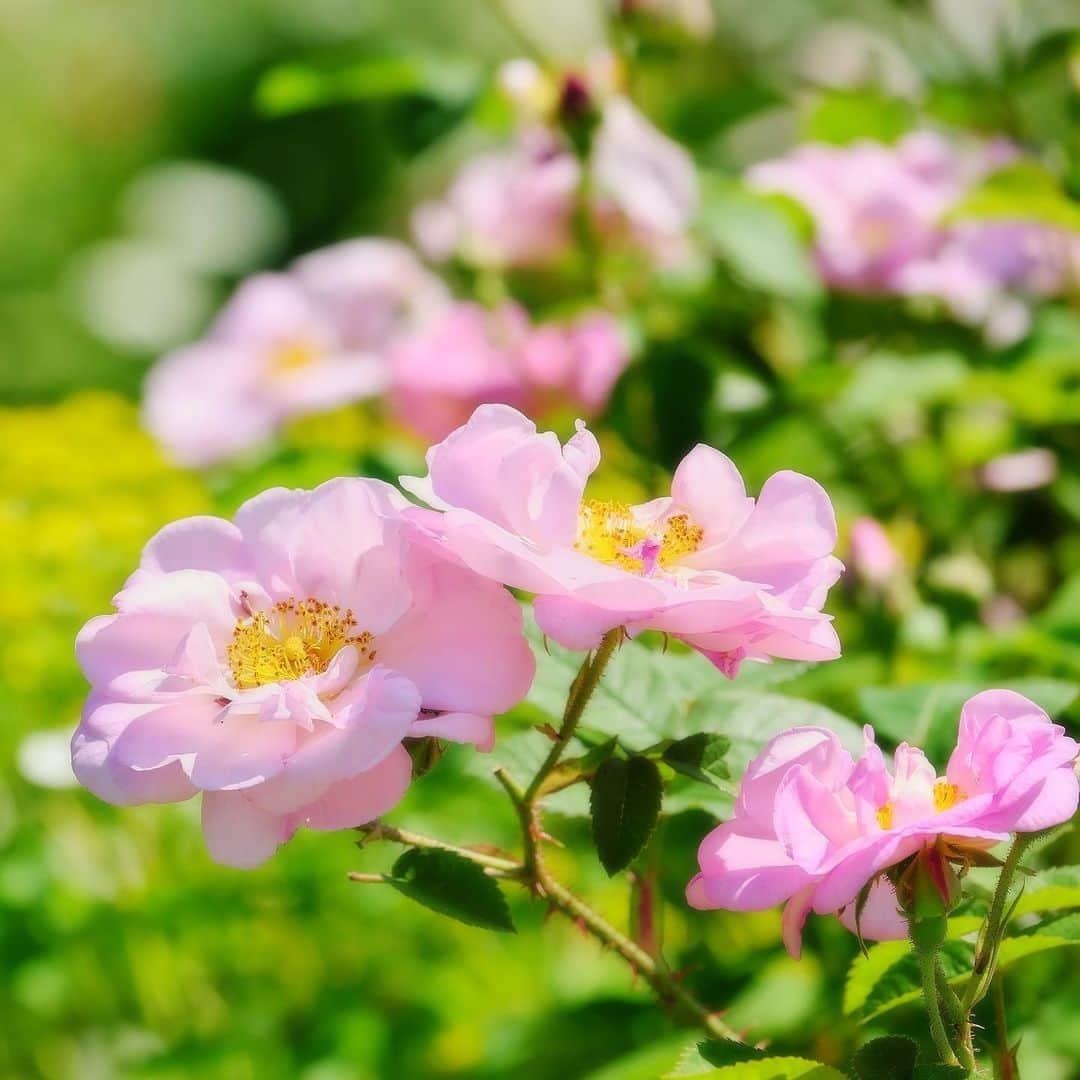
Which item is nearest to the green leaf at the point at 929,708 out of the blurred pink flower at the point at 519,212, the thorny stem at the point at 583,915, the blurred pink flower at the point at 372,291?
the thorny stem at the point at 583,915

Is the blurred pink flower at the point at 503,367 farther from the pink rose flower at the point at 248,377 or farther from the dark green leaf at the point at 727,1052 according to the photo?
the dark green leaf at the point at 727,1052

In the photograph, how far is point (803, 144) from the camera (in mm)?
1127

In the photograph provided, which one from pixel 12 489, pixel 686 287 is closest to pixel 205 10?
pixel 12 489

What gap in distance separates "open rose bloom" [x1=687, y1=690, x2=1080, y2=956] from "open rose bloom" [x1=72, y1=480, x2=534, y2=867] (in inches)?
2.8

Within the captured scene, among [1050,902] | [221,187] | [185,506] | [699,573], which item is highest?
[699,573]

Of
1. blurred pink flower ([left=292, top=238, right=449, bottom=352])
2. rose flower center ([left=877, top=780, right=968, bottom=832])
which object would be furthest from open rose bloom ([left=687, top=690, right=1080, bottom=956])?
blurred pink flower ([left=292, top=238, right=449, bottom=352])

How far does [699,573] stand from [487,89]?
1.74ft

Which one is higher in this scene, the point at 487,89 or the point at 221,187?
the point at 487,89

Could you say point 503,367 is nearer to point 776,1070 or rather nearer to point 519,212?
point 519,212

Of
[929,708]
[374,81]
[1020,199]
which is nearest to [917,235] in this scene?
[1020,199]

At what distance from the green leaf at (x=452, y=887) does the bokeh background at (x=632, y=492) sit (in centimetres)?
5

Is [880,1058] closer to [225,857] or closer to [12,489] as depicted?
[225,857]

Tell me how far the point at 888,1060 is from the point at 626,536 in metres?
0.16

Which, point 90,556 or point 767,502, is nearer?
point 767,502
